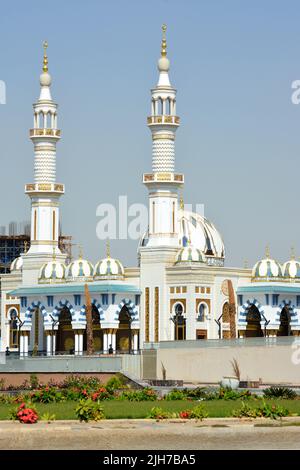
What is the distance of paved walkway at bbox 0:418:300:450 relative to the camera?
35031mm

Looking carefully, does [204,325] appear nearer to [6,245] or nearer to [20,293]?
[20,293]

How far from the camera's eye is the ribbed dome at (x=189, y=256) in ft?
268

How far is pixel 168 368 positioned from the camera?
3024 inches

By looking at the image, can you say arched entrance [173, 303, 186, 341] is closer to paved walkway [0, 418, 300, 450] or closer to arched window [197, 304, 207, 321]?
arched window [197, 304, 207, 321]

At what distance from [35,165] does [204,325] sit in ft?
47.7

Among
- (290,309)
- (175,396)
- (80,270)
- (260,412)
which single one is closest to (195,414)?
(260,412)

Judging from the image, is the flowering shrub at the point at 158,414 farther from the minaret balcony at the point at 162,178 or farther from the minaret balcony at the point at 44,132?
the minaret balcony at the point at 44,132

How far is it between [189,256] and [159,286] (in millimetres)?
2554

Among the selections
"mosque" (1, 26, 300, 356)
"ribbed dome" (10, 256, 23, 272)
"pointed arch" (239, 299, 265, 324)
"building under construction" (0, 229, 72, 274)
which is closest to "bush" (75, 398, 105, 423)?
"mosque" (1, 26, 300, 356)

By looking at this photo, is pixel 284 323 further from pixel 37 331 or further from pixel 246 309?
pixel 37 331

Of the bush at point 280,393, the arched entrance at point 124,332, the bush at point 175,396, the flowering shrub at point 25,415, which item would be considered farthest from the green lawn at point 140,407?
the arched entrance at point 124,332

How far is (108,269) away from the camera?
83.9 metres

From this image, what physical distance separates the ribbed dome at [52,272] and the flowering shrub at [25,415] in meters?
48.3

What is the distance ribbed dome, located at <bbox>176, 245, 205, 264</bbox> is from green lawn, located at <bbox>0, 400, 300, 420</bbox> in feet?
110
